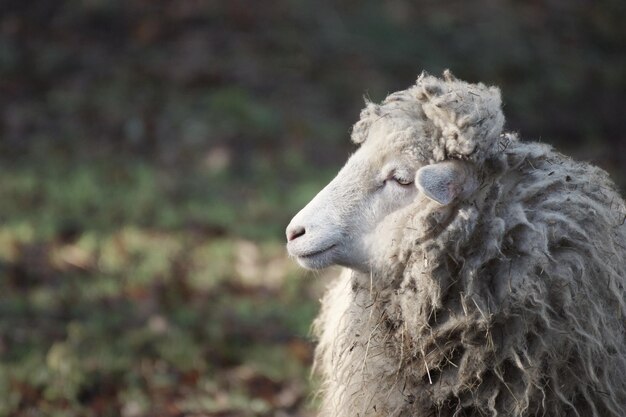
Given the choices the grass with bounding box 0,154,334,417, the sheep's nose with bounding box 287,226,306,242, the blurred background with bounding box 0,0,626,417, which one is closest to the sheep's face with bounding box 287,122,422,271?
the sheep's nose with bounding box 287,226,306,242

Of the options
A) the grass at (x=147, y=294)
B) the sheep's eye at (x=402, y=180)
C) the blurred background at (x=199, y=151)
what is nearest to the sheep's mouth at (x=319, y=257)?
the sheep's eye at (x=402, y=180)

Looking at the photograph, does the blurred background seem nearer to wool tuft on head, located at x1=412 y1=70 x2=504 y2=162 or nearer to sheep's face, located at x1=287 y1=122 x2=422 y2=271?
wool tuft on head, located at x1=412 y1=70 x2=504 y2=162

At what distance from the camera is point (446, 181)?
3.40 m

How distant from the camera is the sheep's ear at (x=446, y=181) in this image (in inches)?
133

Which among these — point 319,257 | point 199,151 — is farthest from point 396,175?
point 199,151

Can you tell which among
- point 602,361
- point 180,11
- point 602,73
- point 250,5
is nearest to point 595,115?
point 602,73

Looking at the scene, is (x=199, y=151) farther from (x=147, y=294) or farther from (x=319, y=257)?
(x=319, y=257)

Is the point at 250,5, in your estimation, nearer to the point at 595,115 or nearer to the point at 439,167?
the point at 595,115

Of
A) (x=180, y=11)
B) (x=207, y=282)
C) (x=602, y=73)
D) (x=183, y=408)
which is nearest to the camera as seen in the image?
(x=183, y=408)

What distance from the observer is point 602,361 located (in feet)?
11.2

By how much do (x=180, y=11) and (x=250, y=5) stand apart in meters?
0.90

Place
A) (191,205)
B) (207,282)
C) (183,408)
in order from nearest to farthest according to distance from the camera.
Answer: (183,408), (207,282), (191,205)

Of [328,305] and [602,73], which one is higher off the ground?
[602,73]

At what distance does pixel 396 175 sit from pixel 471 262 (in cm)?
44
